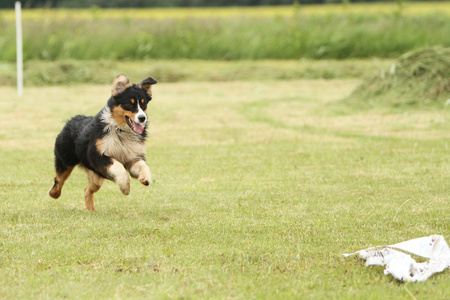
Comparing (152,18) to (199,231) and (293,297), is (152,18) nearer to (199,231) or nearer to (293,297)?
(199,231)

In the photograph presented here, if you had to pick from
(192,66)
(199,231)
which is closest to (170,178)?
(199,231)

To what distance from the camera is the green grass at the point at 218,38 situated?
2430 centimetres

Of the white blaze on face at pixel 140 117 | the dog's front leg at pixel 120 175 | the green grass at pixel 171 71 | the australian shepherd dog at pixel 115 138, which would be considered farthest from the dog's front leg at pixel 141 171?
the green grass at pixel 171 71

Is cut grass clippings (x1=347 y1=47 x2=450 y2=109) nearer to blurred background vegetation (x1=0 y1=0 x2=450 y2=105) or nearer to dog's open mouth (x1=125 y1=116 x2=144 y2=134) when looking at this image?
blurred background vegetation (x1=0 y1=0 x2=450 y2=105)

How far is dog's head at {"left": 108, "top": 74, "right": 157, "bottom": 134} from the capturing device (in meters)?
7.18

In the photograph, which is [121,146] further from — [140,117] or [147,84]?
[147,84]

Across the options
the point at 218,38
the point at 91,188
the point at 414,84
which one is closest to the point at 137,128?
the point at 91,188

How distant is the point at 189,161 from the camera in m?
10.4

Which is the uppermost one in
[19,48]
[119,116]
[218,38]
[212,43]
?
[119,116]

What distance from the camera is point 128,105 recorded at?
7203mm

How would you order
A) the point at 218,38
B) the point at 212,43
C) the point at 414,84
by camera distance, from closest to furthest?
the point at 414,84 < the point at 212,43 < the point at 218,38

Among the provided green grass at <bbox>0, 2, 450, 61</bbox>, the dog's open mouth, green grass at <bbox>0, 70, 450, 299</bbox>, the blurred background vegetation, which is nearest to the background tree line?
the blurred background vegetation

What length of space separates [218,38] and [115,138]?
59.5 ft

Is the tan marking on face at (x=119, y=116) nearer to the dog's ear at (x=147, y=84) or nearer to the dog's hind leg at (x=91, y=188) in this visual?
the dog's ear at (x=147, y=84)
